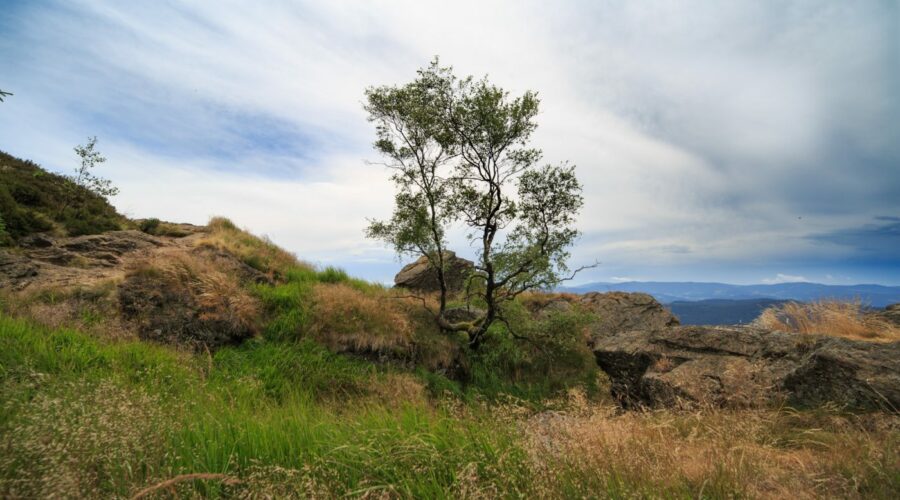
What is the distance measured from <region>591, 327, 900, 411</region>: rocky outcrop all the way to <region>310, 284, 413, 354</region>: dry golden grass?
810cm

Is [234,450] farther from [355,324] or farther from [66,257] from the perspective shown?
[66,257]

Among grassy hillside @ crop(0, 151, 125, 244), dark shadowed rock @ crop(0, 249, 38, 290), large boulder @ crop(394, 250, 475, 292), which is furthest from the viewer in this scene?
large boulder @ crop(394, 250, 475, 292)

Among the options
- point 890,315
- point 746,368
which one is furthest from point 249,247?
point 890,315

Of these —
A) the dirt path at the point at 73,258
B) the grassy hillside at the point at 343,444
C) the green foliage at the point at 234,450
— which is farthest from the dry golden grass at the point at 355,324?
the green foliage at the point at 234,450

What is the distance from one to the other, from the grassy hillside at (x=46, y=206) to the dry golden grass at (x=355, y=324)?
10.7 meters

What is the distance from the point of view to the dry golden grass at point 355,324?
1393cm

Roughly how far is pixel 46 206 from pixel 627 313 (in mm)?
29260

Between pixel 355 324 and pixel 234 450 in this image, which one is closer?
pixel 234 450

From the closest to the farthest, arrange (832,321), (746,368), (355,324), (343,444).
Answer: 1. (343,444)
2. (746,368)
3. (832,321)
4. (355,324)

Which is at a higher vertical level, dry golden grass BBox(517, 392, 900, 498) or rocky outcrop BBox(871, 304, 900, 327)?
rocky outcrop BBox(871, 304, 900, 327)

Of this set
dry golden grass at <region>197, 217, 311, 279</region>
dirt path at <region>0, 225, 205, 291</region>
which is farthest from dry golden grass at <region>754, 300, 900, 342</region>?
dirt path at <region>0, 225, 205, 291</region>

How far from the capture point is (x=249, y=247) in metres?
19.2

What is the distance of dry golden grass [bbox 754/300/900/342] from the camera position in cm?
1203

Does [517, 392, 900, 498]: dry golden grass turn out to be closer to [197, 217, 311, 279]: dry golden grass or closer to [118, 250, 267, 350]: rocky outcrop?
[118, 250, 267, 350]: rocky outcrop
